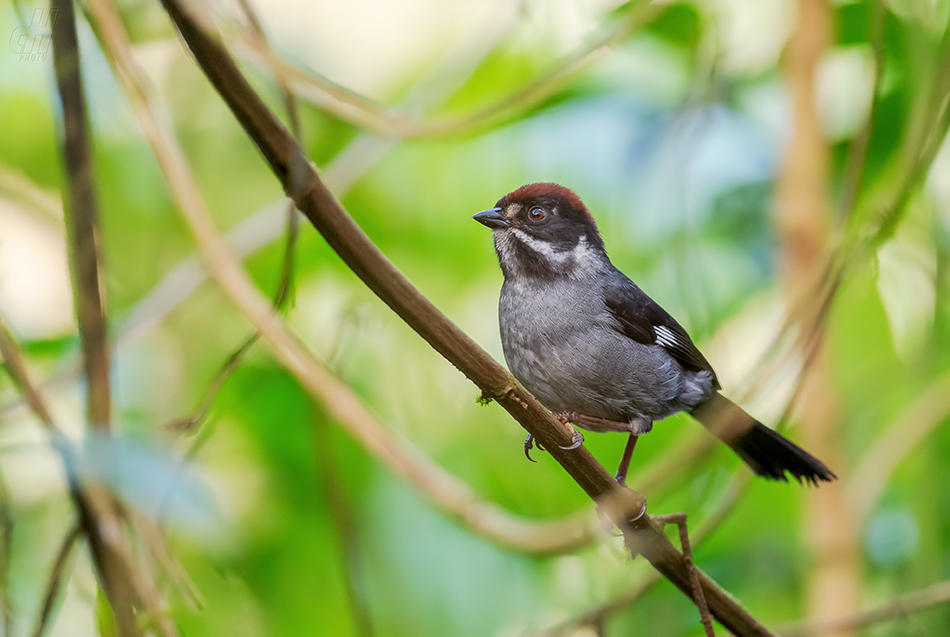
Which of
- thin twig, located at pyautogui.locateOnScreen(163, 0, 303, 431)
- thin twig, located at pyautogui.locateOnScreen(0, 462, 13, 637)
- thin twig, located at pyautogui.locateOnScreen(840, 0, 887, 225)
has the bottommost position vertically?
thin twig, located at pyautogui.locateOnScreen(840, 0, 887, 225)

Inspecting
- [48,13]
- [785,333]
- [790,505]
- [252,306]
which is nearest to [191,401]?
[252,306]

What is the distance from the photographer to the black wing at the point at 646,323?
2.00 metres

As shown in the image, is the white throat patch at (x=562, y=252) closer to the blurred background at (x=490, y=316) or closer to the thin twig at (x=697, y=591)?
the blurred background at (x=490, y=316)

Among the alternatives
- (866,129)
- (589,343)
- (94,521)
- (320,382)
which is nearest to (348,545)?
(320,382)

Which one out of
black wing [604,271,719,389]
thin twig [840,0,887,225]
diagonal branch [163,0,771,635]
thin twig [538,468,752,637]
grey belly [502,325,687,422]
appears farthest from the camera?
black wing [604,271,719,389]

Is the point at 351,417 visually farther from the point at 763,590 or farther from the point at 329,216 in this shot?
the point at 763,590

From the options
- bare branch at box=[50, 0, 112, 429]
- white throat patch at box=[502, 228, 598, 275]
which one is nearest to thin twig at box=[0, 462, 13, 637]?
bare branch at box=[50, 0, 112, 429]

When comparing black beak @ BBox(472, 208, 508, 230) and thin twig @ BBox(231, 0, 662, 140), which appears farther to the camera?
black beak @ BBox(472, 208, 508, 230)

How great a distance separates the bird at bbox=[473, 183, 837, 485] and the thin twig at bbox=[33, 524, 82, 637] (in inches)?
32.1

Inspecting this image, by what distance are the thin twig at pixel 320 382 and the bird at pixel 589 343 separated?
0.18m

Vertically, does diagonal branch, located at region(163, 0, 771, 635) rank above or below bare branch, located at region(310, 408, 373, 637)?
above

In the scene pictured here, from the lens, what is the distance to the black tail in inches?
67.6

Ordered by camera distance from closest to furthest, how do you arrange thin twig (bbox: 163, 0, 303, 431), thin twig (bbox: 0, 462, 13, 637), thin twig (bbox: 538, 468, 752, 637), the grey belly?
thin twig (bbox: 163, 0, 303, 431) < thin twig (bbox: 0, 462, 13, 637) < thin twig (bbox: 538, 468, 752, 637) < the grey belly

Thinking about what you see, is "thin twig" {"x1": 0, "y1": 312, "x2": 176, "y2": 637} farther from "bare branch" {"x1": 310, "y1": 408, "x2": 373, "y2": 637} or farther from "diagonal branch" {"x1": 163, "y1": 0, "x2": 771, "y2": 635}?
"diagonal branch" {"x1": 163, "y1": 0, "x2": 771, "y2": 635}
